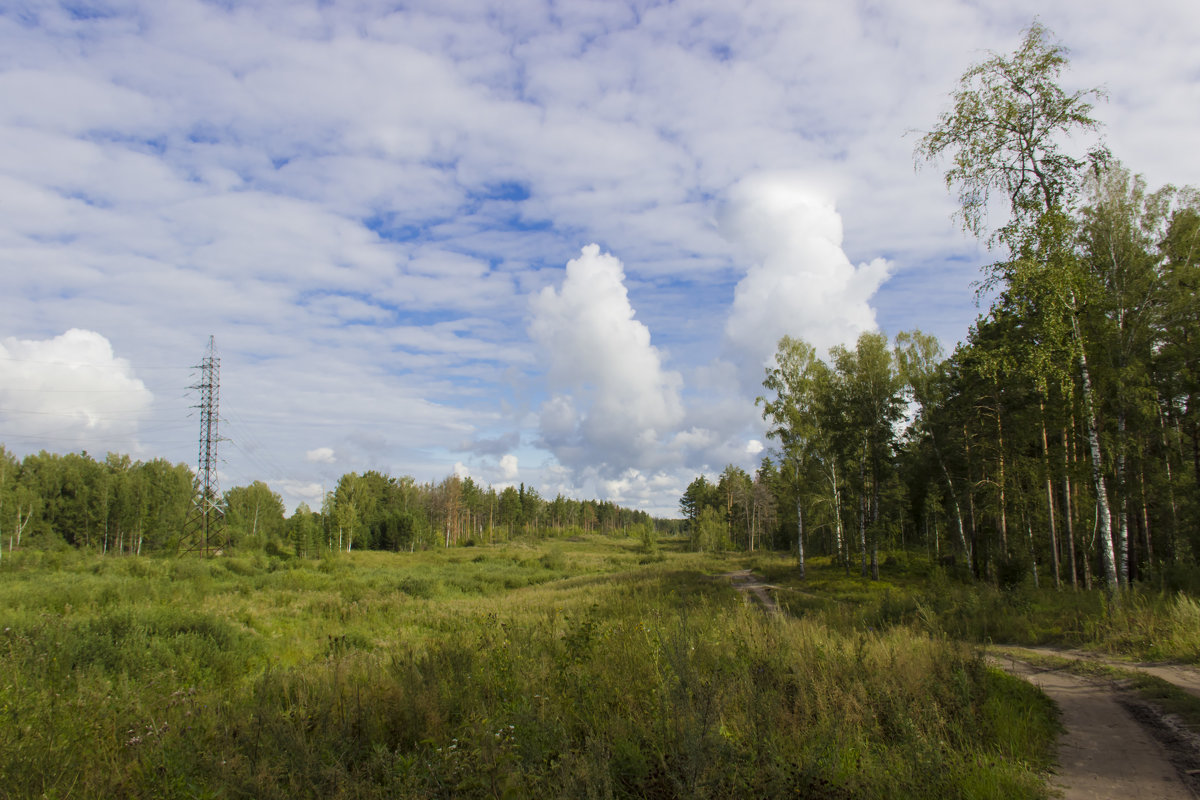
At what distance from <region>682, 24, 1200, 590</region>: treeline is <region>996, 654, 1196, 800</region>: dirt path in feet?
28.6

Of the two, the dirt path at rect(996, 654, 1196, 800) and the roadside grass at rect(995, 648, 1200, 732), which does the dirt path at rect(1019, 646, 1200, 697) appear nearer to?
the roadside grass at rect(995, 648, 1200, 732)

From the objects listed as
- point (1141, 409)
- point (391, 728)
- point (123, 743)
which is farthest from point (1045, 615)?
point (123, 743)

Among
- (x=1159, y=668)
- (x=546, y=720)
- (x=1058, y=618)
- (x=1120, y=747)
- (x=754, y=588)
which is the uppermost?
(x=546, y=720)

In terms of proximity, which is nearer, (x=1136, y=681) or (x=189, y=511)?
(x=1136, y=681)

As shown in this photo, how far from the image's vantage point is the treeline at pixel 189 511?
220ft

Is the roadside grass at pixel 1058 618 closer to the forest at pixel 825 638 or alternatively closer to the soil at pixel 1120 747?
the forest at pixel 825 638

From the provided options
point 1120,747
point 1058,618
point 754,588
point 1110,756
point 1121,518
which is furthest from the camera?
point 754,588

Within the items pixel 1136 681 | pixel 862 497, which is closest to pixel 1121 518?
pixel 1136 681

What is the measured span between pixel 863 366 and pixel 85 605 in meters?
36.1

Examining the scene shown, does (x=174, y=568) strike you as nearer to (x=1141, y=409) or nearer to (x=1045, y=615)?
(x=1045, y=615)

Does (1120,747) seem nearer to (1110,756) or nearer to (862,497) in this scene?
(1110,756)

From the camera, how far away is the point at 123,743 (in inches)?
215

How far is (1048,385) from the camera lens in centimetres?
1956

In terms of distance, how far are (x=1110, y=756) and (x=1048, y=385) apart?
17.8 meters
